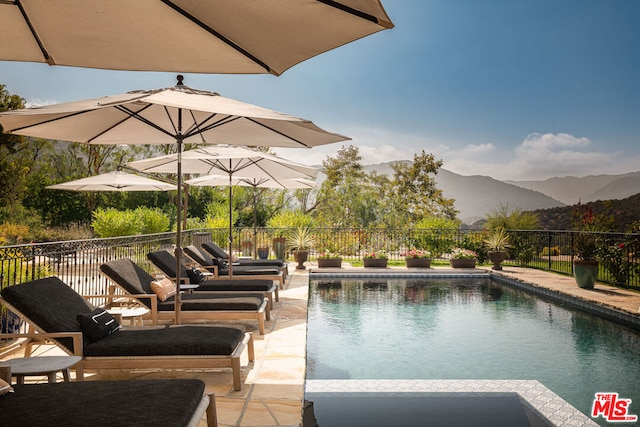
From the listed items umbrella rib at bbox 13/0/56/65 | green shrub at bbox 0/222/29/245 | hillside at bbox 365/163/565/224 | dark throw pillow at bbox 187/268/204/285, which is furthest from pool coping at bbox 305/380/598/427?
hillside at bbox 365/163/565/224

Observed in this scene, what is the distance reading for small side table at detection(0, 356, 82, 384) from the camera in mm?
3129

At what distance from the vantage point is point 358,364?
18.5 ft

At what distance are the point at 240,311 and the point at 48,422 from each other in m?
3.27

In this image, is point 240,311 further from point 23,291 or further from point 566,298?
point 566,298

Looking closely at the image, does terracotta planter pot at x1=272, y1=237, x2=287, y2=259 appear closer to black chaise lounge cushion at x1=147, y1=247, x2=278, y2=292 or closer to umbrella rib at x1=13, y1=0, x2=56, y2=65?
black chaise lounge cushion at x1=147, y1=247, x2=278, y2=292

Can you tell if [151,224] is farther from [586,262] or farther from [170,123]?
[586,262]

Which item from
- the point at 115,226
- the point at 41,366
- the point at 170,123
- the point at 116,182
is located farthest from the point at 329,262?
the point at 41,366

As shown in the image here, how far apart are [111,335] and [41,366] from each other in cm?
76

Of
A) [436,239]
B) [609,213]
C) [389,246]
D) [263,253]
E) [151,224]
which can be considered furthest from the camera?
[609,213]

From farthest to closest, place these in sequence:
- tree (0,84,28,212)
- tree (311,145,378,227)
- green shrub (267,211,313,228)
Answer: tree (311,145,378,227) → green shrub (267,211,313,228) → tree (0,84,28,212)

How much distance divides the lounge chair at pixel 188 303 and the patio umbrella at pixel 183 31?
3.31 m

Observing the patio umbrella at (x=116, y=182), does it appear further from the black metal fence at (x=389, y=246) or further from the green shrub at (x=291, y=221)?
the green shrub at (x=291, y=221)

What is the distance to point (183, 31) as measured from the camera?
2.22m

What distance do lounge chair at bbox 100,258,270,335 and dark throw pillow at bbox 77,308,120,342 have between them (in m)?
1.22
